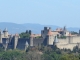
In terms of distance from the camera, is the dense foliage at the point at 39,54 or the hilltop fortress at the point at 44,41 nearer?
the dense foliage at the point at 39,54

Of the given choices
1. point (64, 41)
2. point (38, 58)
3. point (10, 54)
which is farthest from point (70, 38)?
point (38, 58)

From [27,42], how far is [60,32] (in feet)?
24.4

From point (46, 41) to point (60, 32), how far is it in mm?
7696

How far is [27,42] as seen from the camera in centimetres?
8912

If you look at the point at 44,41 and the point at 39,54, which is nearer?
the point at 39,54

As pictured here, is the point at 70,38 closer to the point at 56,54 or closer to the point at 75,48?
the point at 75,48

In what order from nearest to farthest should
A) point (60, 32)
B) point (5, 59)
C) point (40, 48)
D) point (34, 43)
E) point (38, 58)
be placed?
point (38, 58) < point (5, 59) < point (40, 48) < point (34, 43) < point (60, 32)

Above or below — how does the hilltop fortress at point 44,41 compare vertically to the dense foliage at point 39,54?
above

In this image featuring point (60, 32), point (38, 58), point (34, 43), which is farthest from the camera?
point (60, 32)

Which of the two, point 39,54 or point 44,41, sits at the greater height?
point 44,41

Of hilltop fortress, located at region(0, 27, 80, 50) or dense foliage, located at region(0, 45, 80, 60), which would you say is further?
hilltop fortress, located at region(0, 27, 80, 50)

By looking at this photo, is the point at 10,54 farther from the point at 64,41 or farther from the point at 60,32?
the point at 60,32

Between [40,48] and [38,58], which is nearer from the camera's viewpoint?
[38,58]

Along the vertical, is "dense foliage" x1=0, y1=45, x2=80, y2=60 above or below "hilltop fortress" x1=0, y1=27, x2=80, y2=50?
below
